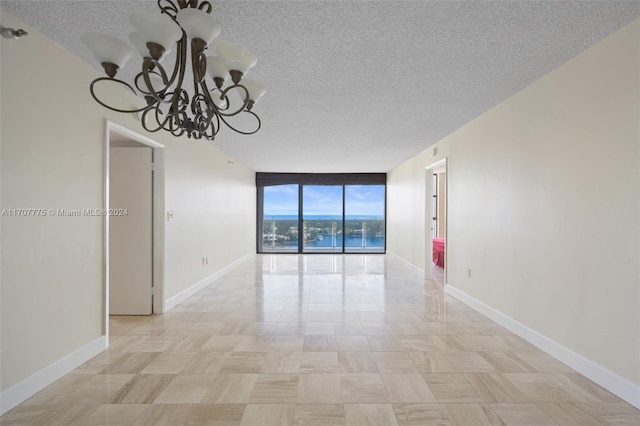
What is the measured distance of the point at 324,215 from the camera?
9.59 meters

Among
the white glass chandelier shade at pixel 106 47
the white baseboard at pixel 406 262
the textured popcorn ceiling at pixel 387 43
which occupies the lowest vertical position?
the white baseboard at pixel 406 262

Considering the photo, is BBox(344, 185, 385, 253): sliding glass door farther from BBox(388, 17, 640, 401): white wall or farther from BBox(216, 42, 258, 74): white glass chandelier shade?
BBox(216, 42, 258, 74): white glass chandelier shade

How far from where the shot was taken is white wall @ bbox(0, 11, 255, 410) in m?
1.98

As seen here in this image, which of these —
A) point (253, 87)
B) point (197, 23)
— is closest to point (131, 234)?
point (253, 87)

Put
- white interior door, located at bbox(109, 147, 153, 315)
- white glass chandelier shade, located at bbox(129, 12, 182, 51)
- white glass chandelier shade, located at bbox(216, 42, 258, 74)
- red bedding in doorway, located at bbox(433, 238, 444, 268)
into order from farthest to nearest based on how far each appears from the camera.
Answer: red bedding in doorway, located at bbox(433, 238, 444, 268)
white interior door, located at bbox(109, 147, 153, 315)
white glass chandelier shade, located at bbox(216, 42, 258, 74)
white glass chandelier shade, located at bbox(129, 12, 182, 51)

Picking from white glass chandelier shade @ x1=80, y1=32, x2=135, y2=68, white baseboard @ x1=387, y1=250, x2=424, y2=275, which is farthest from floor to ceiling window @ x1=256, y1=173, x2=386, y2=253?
white glass chandelier shade @ x1=80, y1=32, x2=135, y2=68

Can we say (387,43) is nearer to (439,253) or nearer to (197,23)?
(197,23)

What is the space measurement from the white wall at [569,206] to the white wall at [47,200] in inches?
154

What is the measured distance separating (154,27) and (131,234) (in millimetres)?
3118

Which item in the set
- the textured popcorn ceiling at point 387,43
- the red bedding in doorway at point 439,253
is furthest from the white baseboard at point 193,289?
→ the red bedding in doorway at point 439,253

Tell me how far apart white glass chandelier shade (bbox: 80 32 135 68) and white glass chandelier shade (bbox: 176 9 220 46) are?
324mm

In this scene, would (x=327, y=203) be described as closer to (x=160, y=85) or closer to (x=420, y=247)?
(x=420, y=247)

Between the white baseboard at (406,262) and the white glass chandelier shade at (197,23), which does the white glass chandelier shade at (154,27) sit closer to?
the white glass chandelier shade at (197,23)

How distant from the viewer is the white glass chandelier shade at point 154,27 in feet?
4.43
